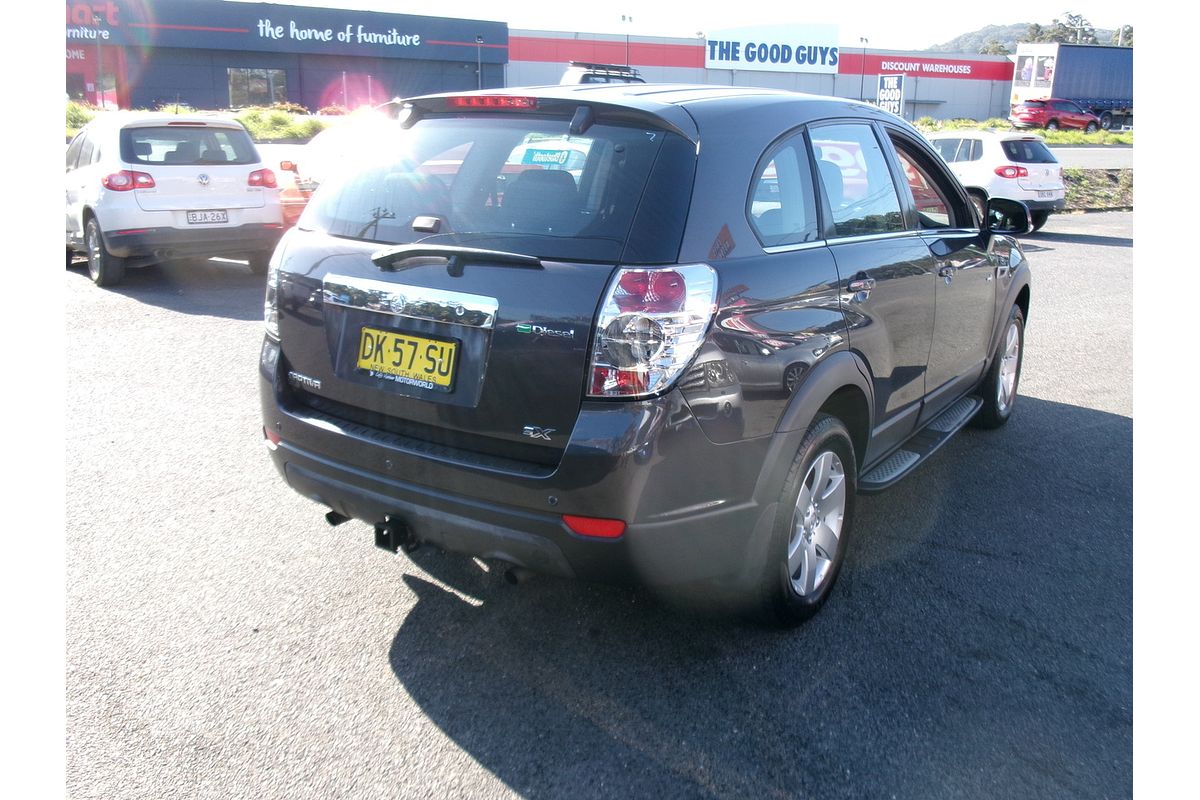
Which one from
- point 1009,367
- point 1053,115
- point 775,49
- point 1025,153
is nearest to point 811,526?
point 1009,367

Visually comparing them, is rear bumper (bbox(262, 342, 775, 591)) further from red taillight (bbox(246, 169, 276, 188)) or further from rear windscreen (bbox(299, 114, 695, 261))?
red taillight (bbox(246, 169, 276, 188))

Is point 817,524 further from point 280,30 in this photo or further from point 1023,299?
point 280,30

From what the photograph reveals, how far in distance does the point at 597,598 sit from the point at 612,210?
1555mm

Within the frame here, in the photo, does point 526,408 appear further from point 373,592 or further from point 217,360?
point 217,360

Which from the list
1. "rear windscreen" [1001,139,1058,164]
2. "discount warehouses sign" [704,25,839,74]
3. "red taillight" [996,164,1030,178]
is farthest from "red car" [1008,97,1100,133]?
"red taillight" [996,164,1030,178]

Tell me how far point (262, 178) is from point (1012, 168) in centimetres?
1210

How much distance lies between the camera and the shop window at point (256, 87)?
45.4 meters

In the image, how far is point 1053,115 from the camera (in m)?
49.1

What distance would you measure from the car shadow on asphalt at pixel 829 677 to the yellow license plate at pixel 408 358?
0.98 m

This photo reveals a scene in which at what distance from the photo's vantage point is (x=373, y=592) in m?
3.73

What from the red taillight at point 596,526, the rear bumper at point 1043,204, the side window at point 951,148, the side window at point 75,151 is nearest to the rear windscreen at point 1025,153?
the rear bumper at point 1043,204

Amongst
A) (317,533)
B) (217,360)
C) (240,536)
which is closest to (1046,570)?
(317,533)

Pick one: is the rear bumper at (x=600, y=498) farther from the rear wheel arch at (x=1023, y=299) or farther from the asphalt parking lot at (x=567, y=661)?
the rear wheel arch at (x=1023, y=299)

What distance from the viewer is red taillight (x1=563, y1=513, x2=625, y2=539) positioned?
109 inches
